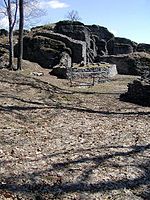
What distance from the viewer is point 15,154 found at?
Answer: 27.8 ft

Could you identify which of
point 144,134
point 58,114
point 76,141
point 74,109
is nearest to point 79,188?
point 76,141

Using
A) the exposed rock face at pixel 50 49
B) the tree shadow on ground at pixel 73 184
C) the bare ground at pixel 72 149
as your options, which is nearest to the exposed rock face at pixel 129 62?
the exposed rock face at pixel 50 49

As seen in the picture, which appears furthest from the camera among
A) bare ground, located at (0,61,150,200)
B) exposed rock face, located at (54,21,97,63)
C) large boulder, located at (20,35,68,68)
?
exposed rock face, located at (54,21,97,63)

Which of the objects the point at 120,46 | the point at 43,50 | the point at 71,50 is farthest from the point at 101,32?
the point at 43,50

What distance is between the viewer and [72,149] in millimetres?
9148

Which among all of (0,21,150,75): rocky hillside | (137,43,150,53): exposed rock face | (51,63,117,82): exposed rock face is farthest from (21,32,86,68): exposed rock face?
(137,43,150,53): exposed rock face

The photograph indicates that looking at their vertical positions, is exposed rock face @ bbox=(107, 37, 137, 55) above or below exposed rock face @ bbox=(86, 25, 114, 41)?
below

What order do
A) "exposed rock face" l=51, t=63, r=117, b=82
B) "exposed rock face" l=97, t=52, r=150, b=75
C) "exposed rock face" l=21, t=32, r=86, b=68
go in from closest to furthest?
"exposed rock face" l=51, t=63, r=117, b=82, "exposed rock face" l=21, t=32, r=86, b=68, "exposed rock face" l=97, t=52, r=150, b=75

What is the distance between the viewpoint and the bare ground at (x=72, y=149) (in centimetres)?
702

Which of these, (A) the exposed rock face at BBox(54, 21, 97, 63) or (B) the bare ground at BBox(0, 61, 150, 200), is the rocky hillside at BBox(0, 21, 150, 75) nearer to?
(A) the exposed rock face at BBox(54, 21, 97, 63)

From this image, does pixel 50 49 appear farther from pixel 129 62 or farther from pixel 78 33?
pixel 129 62

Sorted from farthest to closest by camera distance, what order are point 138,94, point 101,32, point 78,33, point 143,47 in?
point 101,32
point 143,47
point 78,33
point 138,94

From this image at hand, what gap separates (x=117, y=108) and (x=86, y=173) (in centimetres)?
752

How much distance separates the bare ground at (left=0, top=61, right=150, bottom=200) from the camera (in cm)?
702
